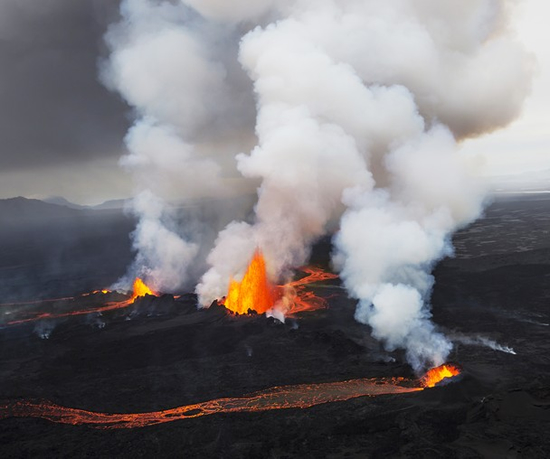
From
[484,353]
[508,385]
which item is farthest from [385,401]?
[484,353]

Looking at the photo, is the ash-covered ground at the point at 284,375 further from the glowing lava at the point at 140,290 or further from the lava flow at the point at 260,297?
the glowing lava at the point at 140,290

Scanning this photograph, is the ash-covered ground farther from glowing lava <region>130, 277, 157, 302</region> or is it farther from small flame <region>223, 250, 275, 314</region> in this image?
glowing lava <region>130, 277, 157, 302</region>

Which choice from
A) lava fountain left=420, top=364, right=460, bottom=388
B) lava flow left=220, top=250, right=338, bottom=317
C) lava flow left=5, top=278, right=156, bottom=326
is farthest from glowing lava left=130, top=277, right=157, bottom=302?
lava fountain left=420, top=364, right=460, bottom=388

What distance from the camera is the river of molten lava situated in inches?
1148

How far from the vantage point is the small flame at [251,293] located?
181 ft

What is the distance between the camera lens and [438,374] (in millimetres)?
31969

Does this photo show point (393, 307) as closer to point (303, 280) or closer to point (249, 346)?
point (249, 346)

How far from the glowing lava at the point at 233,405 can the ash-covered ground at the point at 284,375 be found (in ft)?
2.83

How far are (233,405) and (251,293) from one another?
2640cm

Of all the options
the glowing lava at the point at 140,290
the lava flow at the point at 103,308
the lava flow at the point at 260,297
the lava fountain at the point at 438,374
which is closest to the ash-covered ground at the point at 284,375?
the lava fountain at the point at 438,374

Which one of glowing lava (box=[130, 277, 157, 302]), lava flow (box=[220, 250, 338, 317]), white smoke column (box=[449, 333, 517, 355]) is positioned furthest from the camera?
glowing lava (box=[130, 277, 157, 302])

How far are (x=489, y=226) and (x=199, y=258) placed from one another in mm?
97967

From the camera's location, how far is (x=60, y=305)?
64688mm

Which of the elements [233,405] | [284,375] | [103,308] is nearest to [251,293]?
[284,375]
